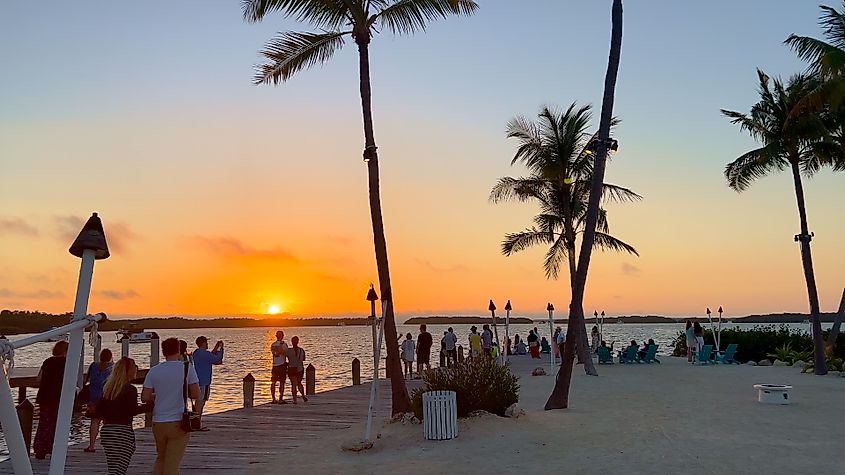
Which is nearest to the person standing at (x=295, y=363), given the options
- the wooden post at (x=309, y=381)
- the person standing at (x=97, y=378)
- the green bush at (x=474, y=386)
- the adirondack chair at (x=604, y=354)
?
the wooden post at (x=309, y=381)

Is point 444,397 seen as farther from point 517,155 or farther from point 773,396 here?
point 517,155

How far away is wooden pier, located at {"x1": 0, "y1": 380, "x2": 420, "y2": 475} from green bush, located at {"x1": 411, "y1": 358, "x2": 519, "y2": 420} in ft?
6.92

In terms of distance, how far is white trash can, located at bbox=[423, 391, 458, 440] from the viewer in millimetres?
11445

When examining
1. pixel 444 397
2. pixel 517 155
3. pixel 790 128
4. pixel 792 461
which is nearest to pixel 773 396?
pixel 792 461

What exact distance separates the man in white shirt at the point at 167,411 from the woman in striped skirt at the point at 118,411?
16.4 inches

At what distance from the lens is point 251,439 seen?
12.2m

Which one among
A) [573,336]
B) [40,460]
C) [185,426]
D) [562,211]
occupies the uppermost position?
[562,211]

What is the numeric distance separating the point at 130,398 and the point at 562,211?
2105 centimetres

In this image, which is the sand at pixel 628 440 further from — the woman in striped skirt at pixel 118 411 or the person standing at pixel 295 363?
the person standing at pixel 295 363

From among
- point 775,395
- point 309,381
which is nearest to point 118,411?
point 309,381

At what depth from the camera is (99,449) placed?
445 inches

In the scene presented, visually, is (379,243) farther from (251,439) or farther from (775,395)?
(775,395)

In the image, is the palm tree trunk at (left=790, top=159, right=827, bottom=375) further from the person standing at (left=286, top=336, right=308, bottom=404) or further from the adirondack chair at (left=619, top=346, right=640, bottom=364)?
the person standing at (left=286, top=336, right=308, bottom=404)

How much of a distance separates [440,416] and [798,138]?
18685 mm
